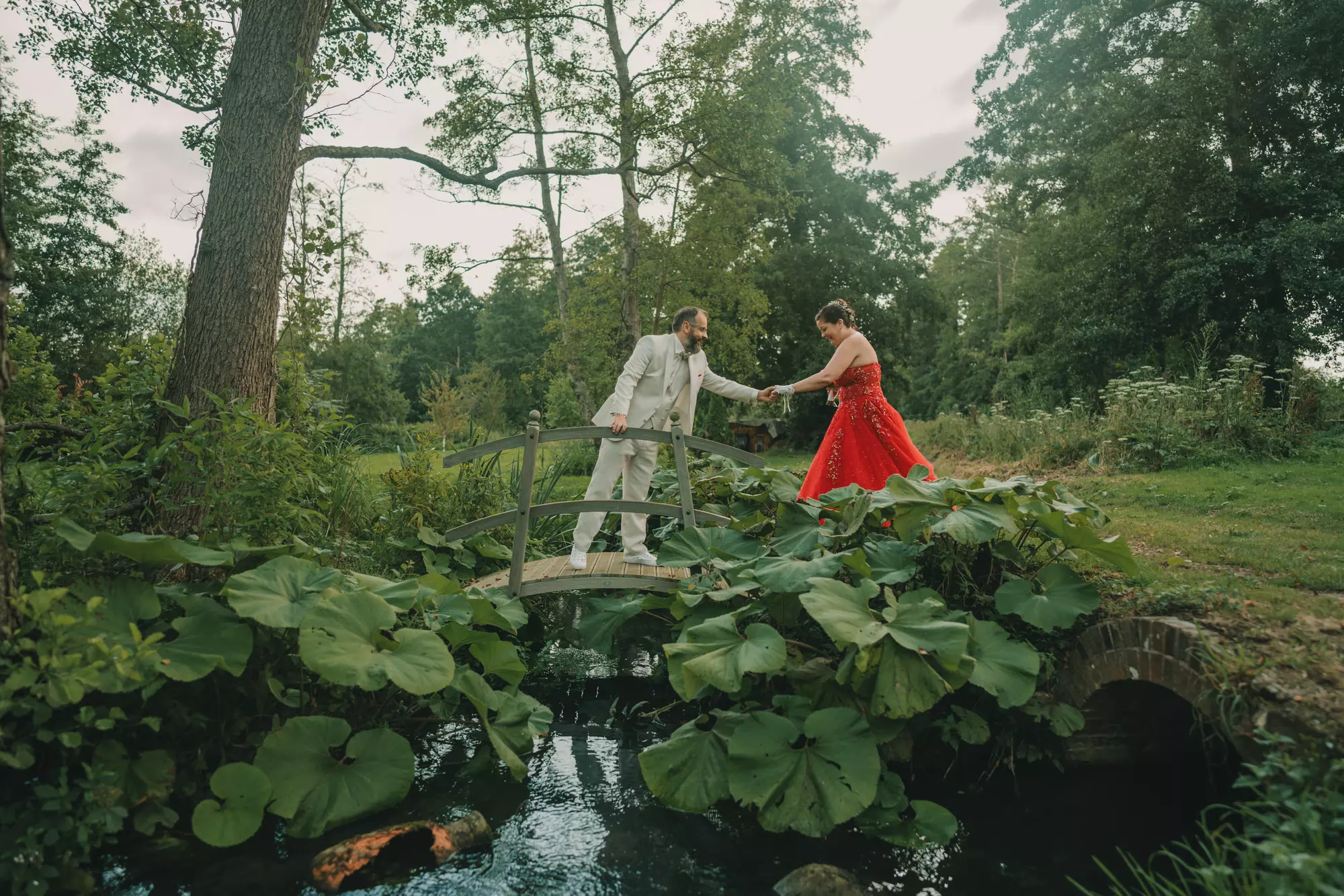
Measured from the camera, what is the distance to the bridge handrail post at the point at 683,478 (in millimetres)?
5285

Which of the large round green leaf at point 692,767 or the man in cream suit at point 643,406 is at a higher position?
the man in cream suit at point 643,406

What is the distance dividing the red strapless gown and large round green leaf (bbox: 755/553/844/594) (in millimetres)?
2475

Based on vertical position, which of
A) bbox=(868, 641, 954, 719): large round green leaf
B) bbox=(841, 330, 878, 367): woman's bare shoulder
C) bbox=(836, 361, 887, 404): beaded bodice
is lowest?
bbox=(868, 641, 954, 719): large round green leaf

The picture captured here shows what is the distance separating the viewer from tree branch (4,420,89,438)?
14.0 ft

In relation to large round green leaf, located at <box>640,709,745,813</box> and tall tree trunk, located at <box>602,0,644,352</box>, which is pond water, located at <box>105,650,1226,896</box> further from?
tall tree trunk, located at <box>602,0,644,352</box>

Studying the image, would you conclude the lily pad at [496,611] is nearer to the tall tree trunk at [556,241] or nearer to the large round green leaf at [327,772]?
the large round green leaf at [327,772]

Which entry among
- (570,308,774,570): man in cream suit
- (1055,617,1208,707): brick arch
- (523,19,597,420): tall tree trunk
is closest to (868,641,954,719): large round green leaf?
(1055,617,1208,707): brick arch

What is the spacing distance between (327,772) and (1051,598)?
358 centimetres

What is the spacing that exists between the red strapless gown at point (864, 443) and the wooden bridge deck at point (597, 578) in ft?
6.33

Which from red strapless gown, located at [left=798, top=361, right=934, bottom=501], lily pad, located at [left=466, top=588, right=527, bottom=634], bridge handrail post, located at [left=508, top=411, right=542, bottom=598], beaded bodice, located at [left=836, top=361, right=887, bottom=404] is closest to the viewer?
lily pad, located at [left=466, top=588, right=527, bottom=634]

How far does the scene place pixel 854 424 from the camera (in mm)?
A: 6859

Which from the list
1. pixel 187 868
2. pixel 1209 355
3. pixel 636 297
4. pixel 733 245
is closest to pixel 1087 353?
pixel 1209 355

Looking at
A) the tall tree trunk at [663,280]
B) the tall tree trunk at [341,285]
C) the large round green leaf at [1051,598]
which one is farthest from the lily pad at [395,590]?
the tall tree trunk at [341,285]

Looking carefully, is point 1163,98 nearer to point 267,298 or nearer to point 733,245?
point 733,245
